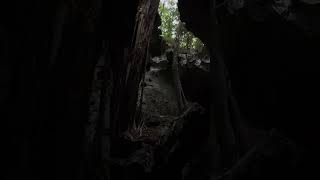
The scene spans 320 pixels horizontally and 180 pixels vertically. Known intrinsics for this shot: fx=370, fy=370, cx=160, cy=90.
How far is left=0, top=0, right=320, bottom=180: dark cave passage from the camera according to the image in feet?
12.4

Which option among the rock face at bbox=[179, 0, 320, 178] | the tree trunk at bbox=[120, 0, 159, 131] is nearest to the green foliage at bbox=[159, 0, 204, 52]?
the tree trunk at bbox=[120, 0, 159, 131]

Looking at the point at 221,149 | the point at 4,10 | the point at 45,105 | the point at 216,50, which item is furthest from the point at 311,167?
the point at 4,10

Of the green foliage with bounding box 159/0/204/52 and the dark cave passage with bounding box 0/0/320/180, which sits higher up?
the green foliage with bounding box 159/0/204/52

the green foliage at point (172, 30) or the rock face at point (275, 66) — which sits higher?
the green foliage at point (172, 30)

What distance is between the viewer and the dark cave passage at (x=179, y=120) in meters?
3.77

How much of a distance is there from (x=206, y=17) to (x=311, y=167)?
2.97 metres

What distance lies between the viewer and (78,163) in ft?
15.9

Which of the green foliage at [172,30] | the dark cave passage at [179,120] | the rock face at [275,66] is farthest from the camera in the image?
the green foliage at [172,30]

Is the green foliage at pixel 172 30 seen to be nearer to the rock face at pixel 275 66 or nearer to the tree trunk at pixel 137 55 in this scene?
the tree trunk at pixel 137 55

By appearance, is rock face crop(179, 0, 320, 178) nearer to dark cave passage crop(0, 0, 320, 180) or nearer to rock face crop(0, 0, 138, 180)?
dark cave passage crop(0, 0, 320, 180)

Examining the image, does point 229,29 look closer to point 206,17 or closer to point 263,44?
point 263,44

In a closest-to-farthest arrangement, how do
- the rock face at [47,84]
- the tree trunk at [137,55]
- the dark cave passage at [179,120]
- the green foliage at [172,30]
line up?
the rock face at [47,84] → the dark cave passage at [179,120] → the tree trunk at [137,55] → the green foliage at [172,30]

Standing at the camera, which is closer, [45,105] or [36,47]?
[36,47]

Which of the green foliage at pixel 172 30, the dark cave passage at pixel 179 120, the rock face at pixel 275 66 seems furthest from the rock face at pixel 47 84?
the green foliage at pixel 172 30
